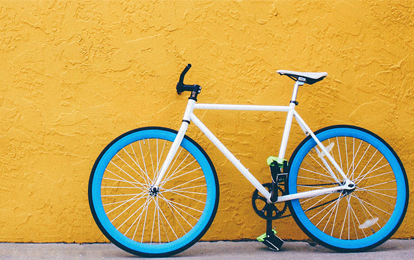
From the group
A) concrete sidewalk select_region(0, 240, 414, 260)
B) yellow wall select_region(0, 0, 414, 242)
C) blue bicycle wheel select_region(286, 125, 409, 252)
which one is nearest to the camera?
concrete sidewalk select_region(0, 240, 414, 260)

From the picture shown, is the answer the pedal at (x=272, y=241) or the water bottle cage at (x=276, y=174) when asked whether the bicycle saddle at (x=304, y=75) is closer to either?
the water bottle cage at (x=276, y=174)

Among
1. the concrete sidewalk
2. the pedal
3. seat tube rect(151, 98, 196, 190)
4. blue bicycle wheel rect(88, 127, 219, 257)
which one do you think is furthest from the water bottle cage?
seat tube rect(151, 98, 196, 190)

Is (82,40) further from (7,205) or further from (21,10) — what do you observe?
(7,205)

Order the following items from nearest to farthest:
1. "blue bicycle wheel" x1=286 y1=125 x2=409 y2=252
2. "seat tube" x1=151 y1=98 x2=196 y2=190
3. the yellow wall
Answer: "seat tube" x1=151 y1=98 x2=196 y2=190
the yellow wall
"blue bicycle wheel" x1=286 y1=125 x2=409 y2=252

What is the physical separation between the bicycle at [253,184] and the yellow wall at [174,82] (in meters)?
0.20

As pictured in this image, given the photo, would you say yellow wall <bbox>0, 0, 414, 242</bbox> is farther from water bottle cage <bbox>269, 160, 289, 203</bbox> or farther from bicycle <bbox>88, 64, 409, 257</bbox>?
water bottle cage <bbox>269, 160, 289, 203</bbox>

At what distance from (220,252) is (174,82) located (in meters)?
1.36

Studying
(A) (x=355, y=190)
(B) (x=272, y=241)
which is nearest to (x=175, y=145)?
(B) (x=272, y=241)

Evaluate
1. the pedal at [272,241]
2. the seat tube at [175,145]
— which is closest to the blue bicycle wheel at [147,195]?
the seat tube at [175,145]

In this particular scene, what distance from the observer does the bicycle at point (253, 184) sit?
261cm

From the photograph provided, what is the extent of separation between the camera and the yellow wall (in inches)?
114

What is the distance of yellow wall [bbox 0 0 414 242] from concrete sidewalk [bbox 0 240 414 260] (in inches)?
4.3

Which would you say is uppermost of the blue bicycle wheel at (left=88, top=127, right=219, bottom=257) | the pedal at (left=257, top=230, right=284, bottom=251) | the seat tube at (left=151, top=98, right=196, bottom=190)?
the seat tube at (left=151, top=98, right=196, bottom=190)

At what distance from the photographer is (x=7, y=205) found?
9.48 feet
